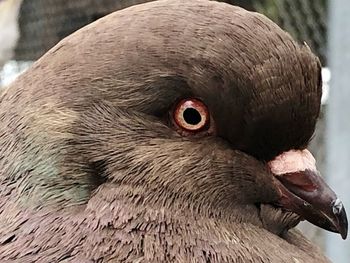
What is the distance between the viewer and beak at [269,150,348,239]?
6.88 feet

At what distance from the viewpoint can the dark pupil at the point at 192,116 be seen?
206 centimetres

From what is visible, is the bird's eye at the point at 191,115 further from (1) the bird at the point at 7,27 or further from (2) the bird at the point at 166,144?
(1) the bird at the point at 7,27

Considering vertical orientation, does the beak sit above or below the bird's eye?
below

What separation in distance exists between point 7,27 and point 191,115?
303cm

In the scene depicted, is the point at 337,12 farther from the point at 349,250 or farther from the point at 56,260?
the point at 56,260

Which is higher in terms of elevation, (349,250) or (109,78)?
(109,78)

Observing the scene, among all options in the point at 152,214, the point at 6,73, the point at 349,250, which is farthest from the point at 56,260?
the point at 6,73

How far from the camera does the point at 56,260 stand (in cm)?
198

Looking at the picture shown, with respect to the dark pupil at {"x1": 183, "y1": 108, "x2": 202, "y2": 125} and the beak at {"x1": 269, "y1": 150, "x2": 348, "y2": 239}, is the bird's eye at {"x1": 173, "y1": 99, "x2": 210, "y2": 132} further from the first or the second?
the beak at {"x1": 269, "y1": 150, "x2": 348, "y2": 239}

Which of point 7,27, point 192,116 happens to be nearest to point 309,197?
point 192,116

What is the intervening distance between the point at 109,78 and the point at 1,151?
27 centimetres

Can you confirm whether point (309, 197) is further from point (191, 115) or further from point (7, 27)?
point (7, 27)

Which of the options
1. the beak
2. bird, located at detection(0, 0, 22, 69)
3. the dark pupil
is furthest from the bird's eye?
bird, located at detection(0, 0, 22, 69)

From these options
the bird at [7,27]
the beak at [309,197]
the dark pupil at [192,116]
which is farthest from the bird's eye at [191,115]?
the bird at [7,27]
